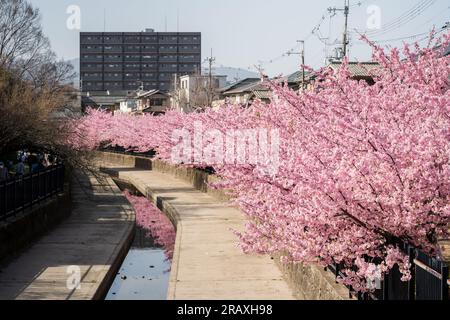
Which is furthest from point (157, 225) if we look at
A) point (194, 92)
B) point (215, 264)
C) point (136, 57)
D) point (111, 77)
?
point (111, 77)

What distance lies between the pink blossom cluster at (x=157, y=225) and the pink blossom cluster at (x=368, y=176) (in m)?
12.3

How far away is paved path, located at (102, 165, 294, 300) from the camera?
13219 mm

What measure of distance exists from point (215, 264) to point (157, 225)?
492 inches

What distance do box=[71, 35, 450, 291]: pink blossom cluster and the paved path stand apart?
94.6 inches

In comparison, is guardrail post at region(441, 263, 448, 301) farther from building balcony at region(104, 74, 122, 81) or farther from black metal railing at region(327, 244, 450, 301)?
building balcony at region(104, 74, 122, 81)

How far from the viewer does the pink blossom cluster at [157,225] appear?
79.0 ft

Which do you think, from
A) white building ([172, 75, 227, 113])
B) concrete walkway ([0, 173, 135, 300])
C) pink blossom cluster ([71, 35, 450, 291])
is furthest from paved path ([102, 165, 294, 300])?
white building ([172, 75, 227, 113])

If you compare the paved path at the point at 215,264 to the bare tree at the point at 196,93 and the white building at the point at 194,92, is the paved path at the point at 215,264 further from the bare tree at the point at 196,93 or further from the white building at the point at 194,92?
the bare tree at the point at 196,93

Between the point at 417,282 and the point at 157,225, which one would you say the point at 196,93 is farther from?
the point at 417,282

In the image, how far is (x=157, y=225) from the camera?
28094mm

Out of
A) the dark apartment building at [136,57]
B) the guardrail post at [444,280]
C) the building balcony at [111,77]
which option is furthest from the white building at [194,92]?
the guardrail post at [444,280]
